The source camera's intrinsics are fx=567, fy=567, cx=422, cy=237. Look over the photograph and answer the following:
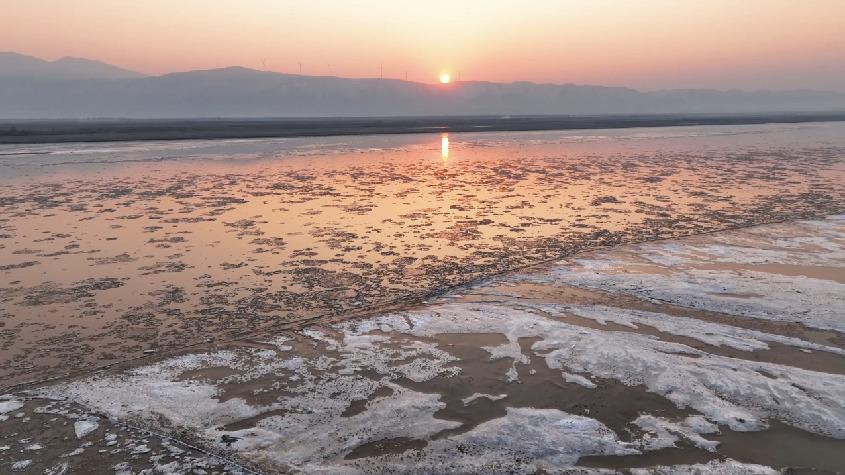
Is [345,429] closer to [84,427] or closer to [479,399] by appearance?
[479,399]

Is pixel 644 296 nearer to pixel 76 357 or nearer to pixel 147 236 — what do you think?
pixel 76 357

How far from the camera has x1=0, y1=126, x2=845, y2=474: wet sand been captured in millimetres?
4438

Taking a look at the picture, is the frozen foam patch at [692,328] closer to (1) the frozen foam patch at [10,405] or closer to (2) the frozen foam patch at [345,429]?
(2) the frozen foam patch at [345,429]

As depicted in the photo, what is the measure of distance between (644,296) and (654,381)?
2.55 m

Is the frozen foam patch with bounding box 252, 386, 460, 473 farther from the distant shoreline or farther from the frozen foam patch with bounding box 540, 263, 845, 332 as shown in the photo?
the distant shoreline

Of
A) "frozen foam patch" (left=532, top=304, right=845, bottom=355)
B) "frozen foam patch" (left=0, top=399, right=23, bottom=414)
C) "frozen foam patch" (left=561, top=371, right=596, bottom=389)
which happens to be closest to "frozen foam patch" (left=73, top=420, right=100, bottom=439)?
"frozen foam patch" (left=0, top=399, right=23, bottom=414)

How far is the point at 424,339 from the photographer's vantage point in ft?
21.2

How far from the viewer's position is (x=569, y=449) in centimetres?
440

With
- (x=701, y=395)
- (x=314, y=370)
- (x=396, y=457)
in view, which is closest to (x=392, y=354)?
(x=314, y=370)

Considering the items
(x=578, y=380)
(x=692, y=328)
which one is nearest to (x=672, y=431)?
(x=578, y=380)

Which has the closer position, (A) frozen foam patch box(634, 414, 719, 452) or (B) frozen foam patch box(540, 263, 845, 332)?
(A) frozen foam patch box(634, 414, 719, 452)

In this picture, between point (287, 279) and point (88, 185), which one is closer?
point (287, 279)

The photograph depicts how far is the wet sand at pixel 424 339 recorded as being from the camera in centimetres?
444

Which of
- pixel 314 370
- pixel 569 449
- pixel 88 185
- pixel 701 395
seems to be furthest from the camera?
pixel 88 185
